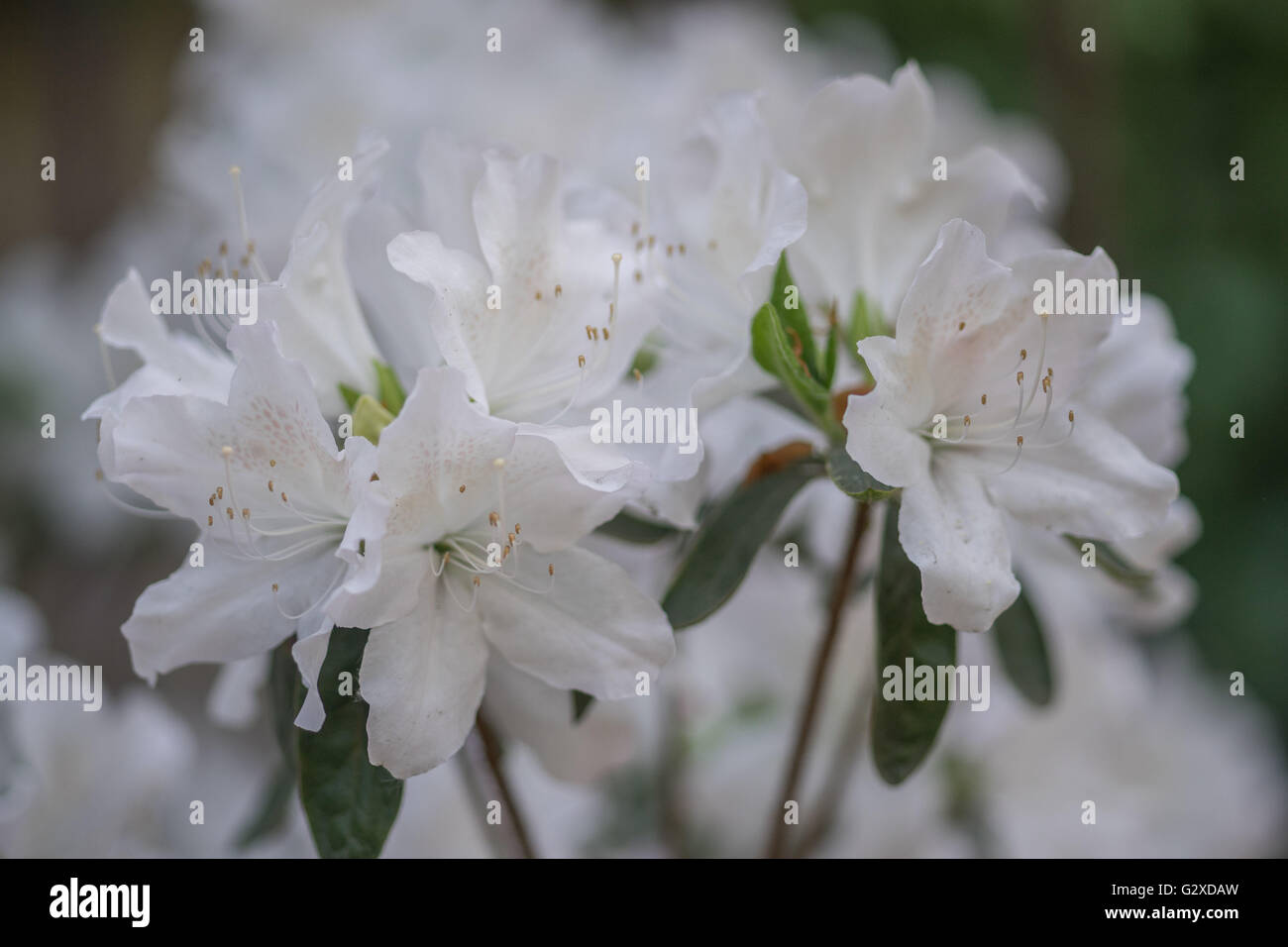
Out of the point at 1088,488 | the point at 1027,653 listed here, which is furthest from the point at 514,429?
the point at 1027,653

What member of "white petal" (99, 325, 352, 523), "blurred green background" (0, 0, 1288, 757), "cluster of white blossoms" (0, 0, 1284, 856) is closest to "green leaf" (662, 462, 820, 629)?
"cluster of white blossoms" (0, 0, 1284, 856)

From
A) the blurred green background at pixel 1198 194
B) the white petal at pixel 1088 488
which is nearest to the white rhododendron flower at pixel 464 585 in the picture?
the white petal at pixel 1088 488

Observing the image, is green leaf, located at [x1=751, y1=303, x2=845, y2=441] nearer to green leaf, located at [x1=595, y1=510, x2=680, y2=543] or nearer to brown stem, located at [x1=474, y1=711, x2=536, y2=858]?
green leaf, located at [x1=595, y1=510, x2=680, y2=543]

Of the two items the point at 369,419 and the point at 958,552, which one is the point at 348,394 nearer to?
Result: the point at 369,419
